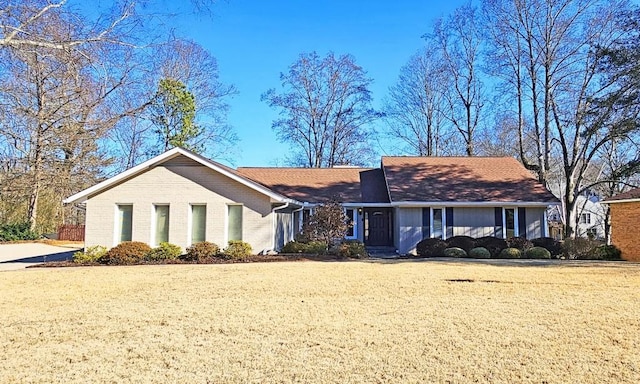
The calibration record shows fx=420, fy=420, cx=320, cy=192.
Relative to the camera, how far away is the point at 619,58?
17.2 m

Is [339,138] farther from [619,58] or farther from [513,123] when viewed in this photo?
[619,58]

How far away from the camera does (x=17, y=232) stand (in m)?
27.7

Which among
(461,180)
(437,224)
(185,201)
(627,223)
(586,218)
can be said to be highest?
(461,180)

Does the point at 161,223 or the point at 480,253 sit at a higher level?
the point at 161,223

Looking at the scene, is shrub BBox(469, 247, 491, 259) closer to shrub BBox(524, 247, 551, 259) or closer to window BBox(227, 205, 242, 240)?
shrub BBox(524, 247, 551, 259)

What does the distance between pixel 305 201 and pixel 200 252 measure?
26.6 feet

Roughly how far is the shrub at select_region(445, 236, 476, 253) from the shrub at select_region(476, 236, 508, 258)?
0.27m

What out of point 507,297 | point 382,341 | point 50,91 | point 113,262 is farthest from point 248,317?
point 50,91

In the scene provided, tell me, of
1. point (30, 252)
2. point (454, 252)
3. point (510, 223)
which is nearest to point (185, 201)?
point (30, 252)

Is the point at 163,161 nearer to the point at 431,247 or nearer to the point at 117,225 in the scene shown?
the point at 117,225

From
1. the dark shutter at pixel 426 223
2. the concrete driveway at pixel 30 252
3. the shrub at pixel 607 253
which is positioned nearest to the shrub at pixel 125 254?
the concrete driveway at pixel 30 252

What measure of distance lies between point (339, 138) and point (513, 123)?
46.2 feet

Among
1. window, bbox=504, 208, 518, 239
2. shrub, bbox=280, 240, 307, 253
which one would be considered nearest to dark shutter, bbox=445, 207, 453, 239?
window, bbox=504, 208, 518, 239

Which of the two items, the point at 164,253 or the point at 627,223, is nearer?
the point at 164,253
